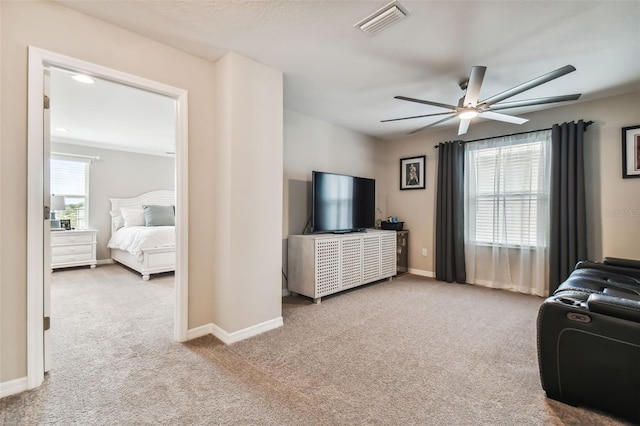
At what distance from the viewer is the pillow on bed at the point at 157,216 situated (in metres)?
5.65

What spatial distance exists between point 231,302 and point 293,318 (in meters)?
0.78

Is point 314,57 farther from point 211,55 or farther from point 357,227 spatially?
point 357,227

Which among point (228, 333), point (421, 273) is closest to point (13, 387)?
point (228, 333)

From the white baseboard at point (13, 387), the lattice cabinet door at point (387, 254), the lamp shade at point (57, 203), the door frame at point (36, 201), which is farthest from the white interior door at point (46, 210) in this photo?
the lamp shade at point (57, 203)

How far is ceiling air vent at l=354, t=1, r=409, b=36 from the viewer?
1.80m

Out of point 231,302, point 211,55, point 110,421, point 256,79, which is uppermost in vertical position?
point 211,55

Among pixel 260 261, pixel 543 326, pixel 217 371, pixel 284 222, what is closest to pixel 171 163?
pixel 284 222

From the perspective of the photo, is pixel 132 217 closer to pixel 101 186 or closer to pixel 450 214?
pixel 101 186

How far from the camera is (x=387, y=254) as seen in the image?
4.37 m

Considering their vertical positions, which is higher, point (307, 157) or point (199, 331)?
point (307, 157)

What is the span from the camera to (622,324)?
144cm

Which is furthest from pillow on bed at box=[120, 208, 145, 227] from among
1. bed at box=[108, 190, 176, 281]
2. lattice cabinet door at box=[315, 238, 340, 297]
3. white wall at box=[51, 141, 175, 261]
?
lattice cabinet door at box=[315, 238, 340, 297]

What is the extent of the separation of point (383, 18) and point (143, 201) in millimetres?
6169

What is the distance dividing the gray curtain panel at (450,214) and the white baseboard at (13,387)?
4567 millimetres
